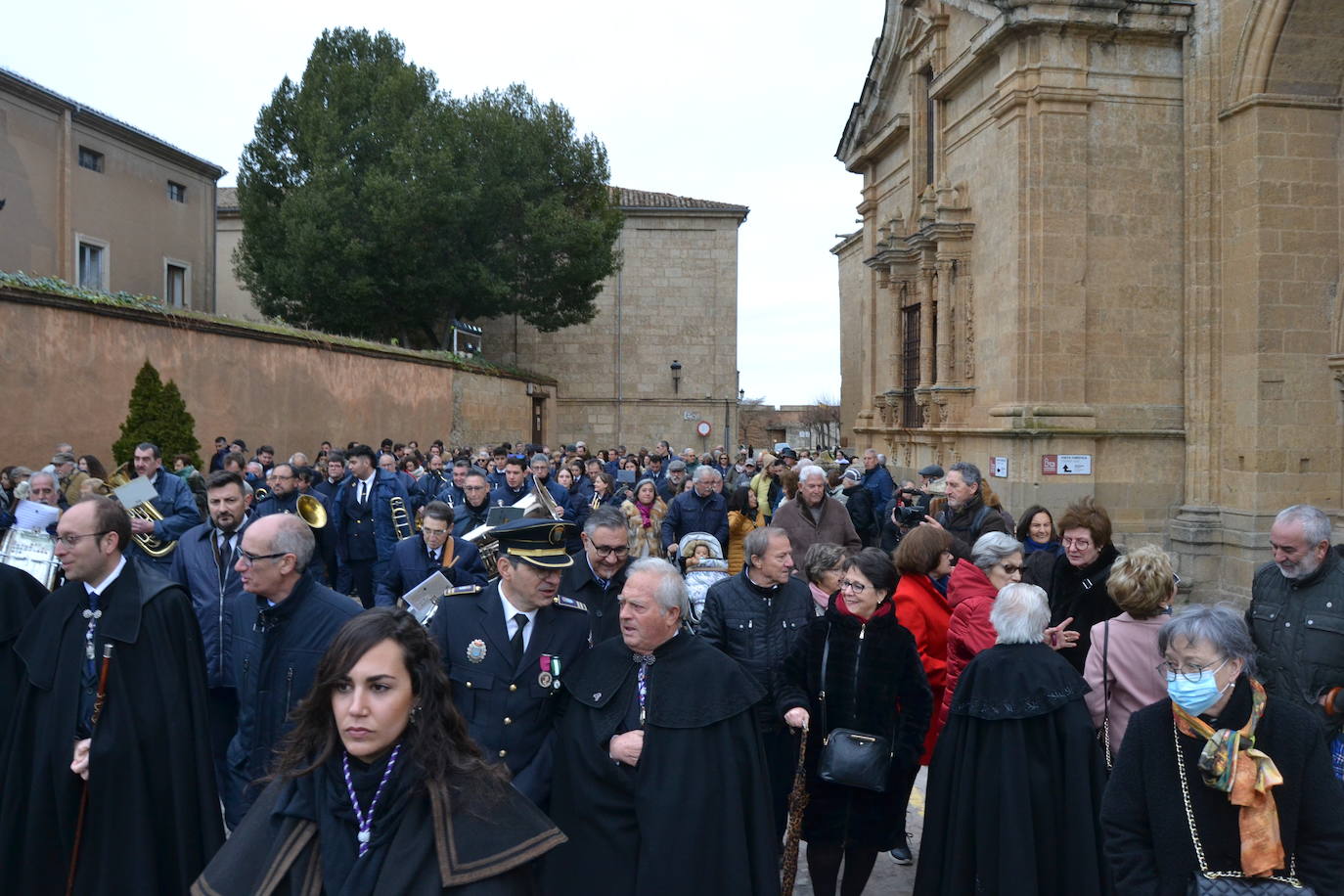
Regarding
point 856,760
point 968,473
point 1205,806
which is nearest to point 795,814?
point 856,760

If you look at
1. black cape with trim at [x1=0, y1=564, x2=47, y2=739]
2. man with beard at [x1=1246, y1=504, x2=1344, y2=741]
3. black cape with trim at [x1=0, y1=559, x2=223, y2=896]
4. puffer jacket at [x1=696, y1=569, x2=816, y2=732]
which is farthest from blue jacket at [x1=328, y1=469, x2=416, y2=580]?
man with beard at [x1=1246, y1=504, x2=1344, y2=741]

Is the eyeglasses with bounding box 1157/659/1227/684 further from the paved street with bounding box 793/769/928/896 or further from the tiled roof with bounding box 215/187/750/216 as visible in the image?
the tiled roof with bounding box 215/187/750/216

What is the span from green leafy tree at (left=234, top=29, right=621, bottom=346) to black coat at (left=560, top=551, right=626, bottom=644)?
27.3 m

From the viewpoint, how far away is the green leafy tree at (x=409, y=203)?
3130 centimetres

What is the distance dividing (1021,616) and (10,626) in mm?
4297

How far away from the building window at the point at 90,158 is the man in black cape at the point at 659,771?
2789cm

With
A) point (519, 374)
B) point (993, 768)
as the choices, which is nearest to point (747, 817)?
point (993, 768)

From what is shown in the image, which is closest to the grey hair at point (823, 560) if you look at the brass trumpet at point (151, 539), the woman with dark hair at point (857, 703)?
the woman with dark hair at point (857, 703)

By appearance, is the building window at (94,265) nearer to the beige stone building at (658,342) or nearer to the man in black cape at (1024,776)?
the beige stone building at (658,342)

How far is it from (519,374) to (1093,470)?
69.9ft

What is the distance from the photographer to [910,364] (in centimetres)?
1972

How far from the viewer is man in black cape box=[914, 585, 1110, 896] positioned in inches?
163

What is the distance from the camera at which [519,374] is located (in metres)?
33.0

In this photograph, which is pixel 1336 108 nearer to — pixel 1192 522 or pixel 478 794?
pixel 1192 522
